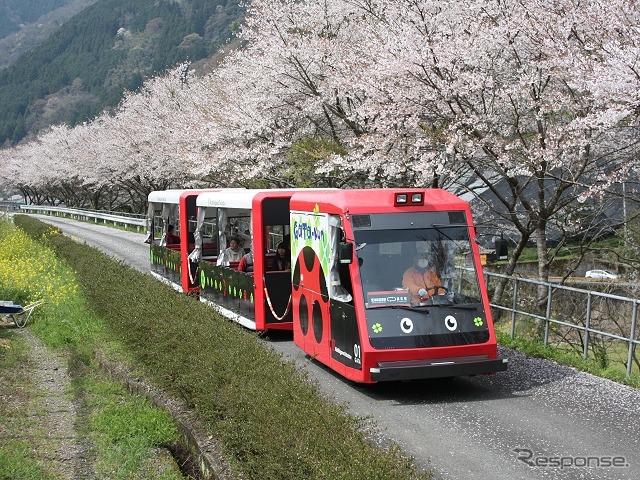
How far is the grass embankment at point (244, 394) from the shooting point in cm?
611

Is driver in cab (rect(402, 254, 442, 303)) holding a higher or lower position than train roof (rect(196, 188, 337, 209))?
lower

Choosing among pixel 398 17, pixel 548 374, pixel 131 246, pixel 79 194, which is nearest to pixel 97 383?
pixel 548 374

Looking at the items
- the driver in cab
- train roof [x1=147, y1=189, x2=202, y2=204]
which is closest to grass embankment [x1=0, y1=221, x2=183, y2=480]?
the driver in cab

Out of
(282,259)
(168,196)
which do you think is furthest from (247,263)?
(168,196)

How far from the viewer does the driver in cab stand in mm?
10695

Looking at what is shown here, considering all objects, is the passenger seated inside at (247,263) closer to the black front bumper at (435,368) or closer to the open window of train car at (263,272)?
the open window of train car at (263,272)

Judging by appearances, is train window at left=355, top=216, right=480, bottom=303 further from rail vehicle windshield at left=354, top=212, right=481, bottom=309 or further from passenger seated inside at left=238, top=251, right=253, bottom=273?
passenger seated inside at left=238, top=251, right=253, bottom=273

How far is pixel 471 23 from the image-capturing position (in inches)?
650

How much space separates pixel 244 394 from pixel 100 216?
5384cm

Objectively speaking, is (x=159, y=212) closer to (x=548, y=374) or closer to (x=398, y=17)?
(x=398, y=17)

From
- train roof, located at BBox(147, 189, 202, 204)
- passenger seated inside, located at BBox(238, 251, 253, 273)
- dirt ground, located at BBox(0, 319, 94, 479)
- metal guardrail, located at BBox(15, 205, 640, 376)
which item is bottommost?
dirt ground, located at BBox(0, 319, 94, 479)

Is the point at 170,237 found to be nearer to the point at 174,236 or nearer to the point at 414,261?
the point at 174,236

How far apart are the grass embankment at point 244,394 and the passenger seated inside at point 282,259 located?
1983 mm

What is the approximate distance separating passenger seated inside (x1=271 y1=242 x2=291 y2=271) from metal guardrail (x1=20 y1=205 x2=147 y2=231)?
3022cm
